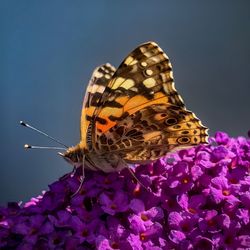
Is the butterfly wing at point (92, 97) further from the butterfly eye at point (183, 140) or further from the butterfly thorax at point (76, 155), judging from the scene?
the butterfly eye at point (183, 140)

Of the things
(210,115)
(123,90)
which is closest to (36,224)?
(123,90)

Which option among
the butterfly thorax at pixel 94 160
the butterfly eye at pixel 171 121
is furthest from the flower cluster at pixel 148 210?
the butterfly eye at pixel 171 121

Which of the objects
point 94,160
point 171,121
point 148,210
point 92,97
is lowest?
point 148,210

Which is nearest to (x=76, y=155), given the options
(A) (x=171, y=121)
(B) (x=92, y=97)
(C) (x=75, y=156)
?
(C) (x=75, y=156)

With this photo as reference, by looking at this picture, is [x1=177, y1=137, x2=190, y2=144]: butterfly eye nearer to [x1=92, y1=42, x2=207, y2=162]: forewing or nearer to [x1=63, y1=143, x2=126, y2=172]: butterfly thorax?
[x1=92, y1=42, x2=207, y2=162]: forewing

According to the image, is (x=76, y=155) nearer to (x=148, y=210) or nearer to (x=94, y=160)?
(x=94, y=160)

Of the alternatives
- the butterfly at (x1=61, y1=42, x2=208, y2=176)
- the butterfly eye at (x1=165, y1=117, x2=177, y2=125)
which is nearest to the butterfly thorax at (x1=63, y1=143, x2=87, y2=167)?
the butterfly at (x1=61, y1=42, x2=208, y2=176)

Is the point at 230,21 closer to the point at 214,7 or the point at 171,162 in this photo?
the point at 214,7
